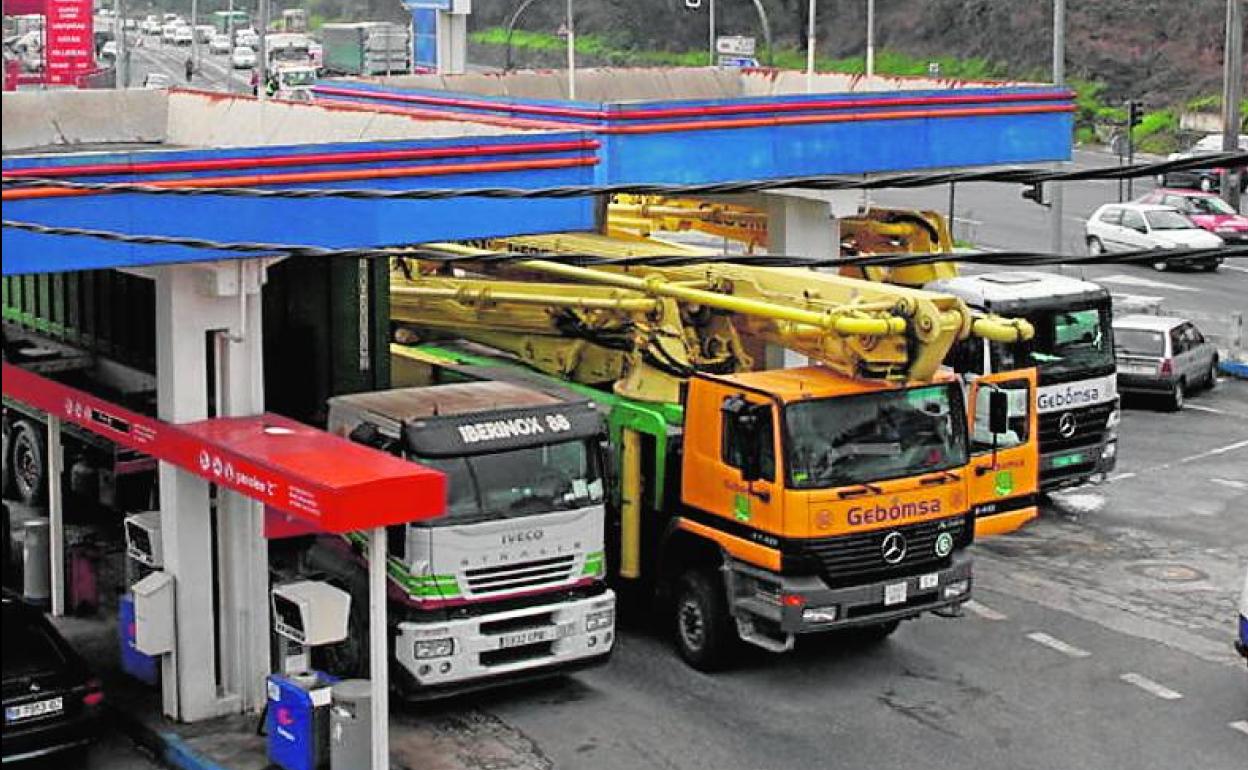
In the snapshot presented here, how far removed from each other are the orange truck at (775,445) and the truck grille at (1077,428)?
9.26 feet

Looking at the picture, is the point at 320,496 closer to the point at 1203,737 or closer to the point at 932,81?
the point at 1203,737

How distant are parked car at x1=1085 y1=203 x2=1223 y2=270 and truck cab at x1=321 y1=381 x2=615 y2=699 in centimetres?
2989

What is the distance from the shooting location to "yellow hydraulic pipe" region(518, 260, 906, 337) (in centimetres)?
1614

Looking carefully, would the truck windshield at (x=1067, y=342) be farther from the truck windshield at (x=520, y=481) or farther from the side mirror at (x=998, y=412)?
the truck windshield at (x=520, y=481)

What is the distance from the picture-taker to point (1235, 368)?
3152 cm

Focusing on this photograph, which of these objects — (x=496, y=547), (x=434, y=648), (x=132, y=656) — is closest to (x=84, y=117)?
(x=132, y=656)

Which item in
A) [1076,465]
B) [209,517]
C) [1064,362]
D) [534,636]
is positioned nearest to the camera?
[209,517]

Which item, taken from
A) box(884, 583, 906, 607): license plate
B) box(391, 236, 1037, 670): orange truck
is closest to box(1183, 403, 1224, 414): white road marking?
box(391, 236, 1037, 670): orange truck

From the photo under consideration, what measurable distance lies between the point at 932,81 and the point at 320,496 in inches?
612

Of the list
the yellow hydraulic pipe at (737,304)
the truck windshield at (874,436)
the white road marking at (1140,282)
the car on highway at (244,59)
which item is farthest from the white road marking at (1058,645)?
the car on highway at (244,59)

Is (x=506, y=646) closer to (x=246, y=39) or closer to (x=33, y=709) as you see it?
(x=33, y=709)

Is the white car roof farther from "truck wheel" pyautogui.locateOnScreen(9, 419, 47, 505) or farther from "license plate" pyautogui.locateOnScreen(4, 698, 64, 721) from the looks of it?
"license plate" pyautogui.locateOnScreen(4, 698, 64, 721)

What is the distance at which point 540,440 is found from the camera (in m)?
15.6

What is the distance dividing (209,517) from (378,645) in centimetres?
236
